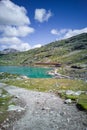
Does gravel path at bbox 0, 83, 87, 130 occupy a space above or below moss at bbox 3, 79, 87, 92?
above

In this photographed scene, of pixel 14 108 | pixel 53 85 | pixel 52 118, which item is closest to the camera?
pixel 52 118

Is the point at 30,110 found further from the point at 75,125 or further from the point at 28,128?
the point at 75,125

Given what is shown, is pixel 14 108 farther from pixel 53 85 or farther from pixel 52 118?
pixel 53 85

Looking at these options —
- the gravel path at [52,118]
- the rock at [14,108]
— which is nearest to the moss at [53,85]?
the gravel path at [52,118]

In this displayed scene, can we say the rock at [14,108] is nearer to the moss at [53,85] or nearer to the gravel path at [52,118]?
the gravel path at [52,118]

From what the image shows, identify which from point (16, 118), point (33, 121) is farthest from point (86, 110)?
point (16, 118)

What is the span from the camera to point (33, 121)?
89.9ft

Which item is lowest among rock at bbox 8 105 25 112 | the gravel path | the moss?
the moss

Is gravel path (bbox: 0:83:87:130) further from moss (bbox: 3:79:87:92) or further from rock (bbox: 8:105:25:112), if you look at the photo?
moss (bbox: 3:79:87:92)

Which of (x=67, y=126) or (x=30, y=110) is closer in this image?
(x=67, y=126)

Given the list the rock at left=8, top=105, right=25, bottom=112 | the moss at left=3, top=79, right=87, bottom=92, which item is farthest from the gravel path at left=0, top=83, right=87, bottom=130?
the moss at left=3, top=79, right=87, bottom=92

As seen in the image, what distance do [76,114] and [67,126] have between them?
5.59m

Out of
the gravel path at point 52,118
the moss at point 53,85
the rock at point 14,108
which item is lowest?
the moss at point 53,85

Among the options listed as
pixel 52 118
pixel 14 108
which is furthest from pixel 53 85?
pixel 52 118
